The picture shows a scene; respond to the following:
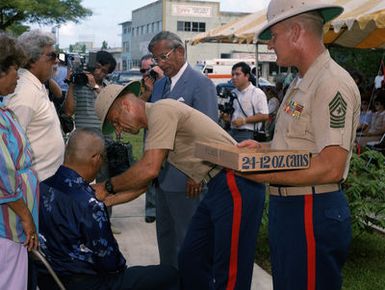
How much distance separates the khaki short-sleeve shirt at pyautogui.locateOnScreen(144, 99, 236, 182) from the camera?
9.29 ft

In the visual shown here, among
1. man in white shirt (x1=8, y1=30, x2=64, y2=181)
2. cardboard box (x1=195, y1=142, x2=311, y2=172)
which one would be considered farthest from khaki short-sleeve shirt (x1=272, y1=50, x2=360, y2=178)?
man in white shirt (x1=8, y1=30, x2=64, y2=181)

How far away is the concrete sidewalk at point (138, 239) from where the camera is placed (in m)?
4.46

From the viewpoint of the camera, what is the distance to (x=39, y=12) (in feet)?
107

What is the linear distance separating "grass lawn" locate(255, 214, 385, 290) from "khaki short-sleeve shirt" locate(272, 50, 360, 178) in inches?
89.5

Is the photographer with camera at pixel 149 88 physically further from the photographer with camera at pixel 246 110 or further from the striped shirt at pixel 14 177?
the striped shirt at pixel 14 177

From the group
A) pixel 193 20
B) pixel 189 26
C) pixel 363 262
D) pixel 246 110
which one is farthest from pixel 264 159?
pixel 193 20

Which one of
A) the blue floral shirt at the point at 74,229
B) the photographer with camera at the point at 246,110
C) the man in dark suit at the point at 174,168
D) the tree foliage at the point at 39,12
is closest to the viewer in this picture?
the blue floral shirt at the point at 74,229

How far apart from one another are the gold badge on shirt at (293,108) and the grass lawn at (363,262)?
2.28 metres

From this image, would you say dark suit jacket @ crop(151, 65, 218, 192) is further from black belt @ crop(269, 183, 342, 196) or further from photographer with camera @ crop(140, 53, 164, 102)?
black belt @ crop(269, 183, 342, 196)

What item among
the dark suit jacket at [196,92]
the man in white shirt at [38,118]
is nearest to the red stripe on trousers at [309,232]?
the man in white shirt at [38,118]

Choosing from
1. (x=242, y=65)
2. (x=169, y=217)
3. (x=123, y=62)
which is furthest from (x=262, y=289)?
(x=123, y=62)

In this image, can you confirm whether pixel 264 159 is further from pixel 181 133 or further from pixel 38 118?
pixel 38 118

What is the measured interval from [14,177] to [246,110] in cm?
515

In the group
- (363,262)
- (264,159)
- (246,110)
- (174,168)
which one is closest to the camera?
(264,159)
